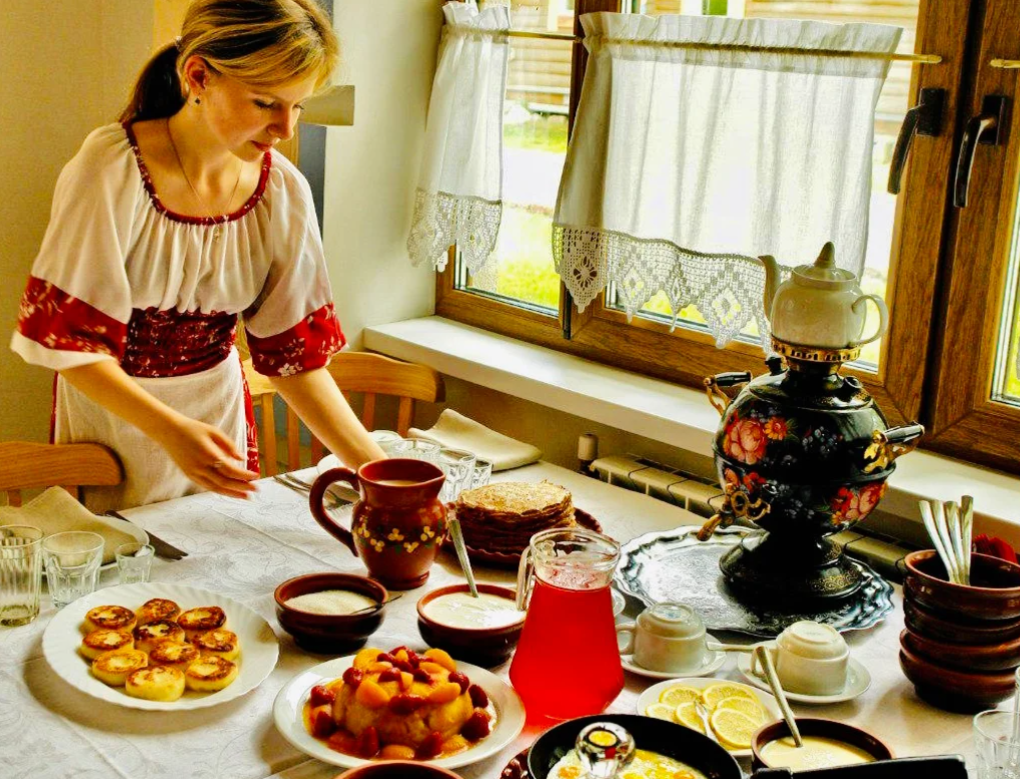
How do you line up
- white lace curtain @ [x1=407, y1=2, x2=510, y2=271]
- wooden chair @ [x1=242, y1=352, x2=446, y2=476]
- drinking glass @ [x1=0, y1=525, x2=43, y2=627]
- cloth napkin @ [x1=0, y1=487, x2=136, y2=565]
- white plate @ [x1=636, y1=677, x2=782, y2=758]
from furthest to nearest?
1. white lace curtain @ [x1=407, y1=2, x2=510, y2=271]
2. wooden chair @ [x1=242, y1=352, x2=446, y2=476]
3. cloth napkin @ [x1=0, y1=487, x2=136, y2=565]
4. drinking glass @ [x1=0, y1=525, x2=43, y2=627]
5. white plate @ [x1=636, y1=677, x2=782, y2=758]

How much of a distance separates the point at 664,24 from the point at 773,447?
0.96m

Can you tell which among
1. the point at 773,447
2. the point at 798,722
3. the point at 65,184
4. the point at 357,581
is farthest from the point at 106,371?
the point at 798,722

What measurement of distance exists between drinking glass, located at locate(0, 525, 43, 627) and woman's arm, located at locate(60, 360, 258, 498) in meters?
0.23

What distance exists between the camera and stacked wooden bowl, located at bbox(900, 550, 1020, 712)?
1.31 m

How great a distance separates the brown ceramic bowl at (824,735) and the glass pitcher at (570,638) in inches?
6.6

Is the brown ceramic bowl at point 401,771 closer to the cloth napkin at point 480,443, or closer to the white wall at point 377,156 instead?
the cloth napkin at point 480,443

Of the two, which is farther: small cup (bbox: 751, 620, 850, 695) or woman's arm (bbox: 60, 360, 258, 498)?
woman's arm (bbox: 60, 360, 258, 498)

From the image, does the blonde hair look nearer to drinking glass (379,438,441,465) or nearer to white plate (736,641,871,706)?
drinking glass (379,438,441,465)

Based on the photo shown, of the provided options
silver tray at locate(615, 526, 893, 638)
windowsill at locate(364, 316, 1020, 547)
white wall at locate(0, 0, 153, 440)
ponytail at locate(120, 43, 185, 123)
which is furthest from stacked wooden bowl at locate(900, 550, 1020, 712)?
white wall at locate(0, 0, 153, 440)

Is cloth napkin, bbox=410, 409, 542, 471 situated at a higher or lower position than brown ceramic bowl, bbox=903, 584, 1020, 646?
lower

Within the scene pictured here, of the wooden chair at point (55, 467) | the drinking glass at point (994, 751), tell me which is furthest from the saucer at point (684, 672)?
the wooden chair at point (55, 467)

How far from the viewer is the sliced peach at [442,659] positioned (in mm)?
1246

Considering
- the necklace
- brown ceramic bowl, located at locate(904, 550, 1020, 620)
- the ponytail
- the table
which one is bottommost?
the table

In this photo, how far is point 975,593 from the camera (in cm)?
130
